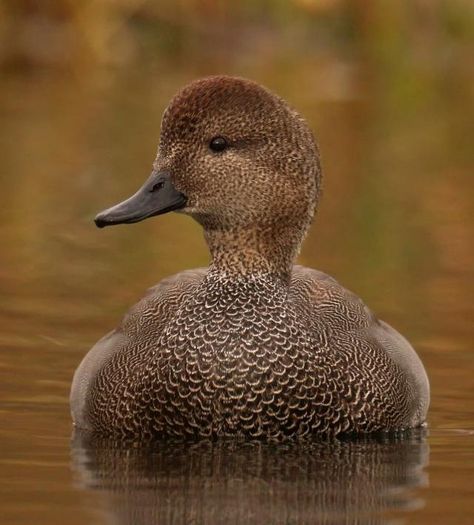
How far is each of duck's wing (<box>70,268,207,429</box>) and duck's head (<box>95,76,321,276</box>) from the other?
48 centimetres

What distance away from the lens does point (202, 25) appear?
91.6 ft

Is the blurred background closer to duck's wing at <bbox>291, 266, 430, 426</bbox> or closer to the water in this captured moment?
the water

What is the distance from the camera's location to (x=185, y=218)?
13852mm

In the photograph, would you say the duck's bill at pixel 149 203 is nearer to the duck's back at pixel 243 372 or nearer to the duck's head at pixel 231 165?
the duck's head at pixel 231 165

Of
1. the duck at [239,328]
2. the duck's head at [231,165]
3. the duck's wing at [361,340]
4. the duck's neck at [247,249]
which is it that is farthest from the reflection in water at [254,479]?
the duck's head at [231,165]

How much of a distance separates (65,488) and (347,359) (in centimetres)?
164

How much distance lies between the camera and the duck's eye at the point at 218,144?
25.0ft

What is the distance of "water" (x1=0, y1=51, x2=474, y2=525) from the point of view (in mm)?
6410

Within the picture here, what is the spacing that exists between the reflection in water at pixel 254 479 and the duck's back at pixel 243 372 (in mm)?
104

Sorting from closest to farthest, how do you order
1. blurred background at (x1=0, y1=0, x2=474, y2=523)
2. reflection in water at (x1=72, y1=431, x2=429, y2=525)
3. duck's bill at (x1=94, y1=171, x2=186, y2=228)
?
1. reflection in water at (x1=72, y1=431, x2=429, y2=525)
2. duck's bill at (x1=94, y1=171, x2=186, y2=228)
3. blurred background at (x1=0, y1=0, x2=474, y2=523)

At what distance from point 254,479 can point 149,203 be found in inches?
53.9

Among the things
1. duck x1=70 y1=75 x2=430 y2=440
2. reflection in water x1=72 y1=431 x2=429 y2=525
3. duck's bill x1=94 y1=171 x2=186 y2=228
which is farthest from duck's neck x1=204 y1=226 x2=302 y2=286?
reflection in water x1=72 y1=431 x2=429 y2=525

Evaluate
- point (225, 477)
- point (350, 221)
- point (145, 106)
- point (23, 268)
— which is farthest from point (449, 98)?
point (225, 477)

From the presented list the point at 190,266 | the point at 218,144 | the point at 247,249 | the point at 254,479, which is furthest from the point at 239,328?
the point at 190,266
